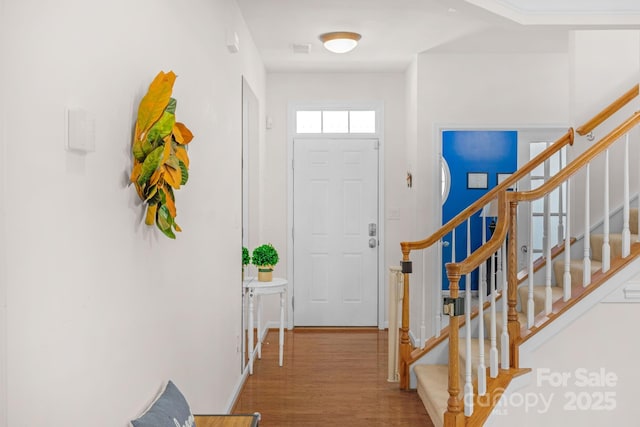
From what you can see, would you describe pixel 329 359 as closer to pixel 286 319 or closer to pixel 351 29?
pixel 286 319

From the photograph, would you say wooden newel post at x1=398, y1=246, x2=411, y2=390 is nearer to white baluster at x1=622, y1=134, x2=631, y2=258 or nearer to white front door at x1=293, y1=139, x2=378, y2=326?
white baluster at x1=622, y1=134, x2=631, y2=258

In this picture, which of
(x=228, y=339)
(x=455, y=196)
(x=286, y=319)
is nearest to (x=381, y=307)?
(x=286, y=319)

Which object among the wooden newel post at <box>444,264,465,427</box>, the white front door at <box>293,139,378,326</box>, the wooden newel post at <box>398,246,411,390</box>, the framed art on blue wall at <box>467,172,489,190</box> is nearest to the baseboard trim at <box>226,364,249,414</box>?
the wooden newel post at <box>398,246,411,390</box>

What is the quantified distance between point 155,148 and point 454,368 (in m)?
2.00

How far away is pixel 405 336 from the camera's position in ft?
14.2

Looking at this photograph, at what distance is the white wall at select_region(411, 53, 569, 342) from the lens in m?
5.38

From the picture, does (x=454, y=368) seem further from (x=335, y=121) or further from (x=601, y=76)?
(x=335, y=121)

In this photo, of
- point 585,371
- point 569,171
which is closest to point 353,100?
point 569,171

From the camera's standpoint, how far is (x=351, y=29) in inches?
184

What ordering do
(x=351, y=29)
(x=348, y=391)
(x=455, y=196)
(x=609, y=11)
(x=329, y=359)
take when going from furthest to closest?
(x=455, y=196)
(x=329, y=359)
(x=351, y=29)
(x=348, y=391)
(x=609, y=11)

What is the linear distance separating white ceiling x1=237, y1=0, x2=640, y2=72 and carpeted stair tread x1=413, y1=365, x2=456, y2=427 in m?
2.33

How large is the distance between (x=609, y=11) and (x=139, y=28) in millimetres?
2909

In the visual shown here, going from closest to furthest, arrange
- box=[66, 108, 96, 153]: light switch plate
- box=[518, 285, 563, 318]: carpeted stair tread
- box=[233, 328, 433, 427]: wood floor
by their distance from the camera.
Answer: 1. box=[66, 108, 96, 153]: light switch plate
2. box=[233, 328, 433, 427]: wood floor
3. box=[518, 285, 563, 318]: carpeted stair tread

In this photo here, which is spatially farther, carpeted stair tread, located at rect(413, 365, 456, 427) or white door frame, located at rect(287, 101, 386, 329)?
white door frame, located at rect(287, 101, 386, 329)
